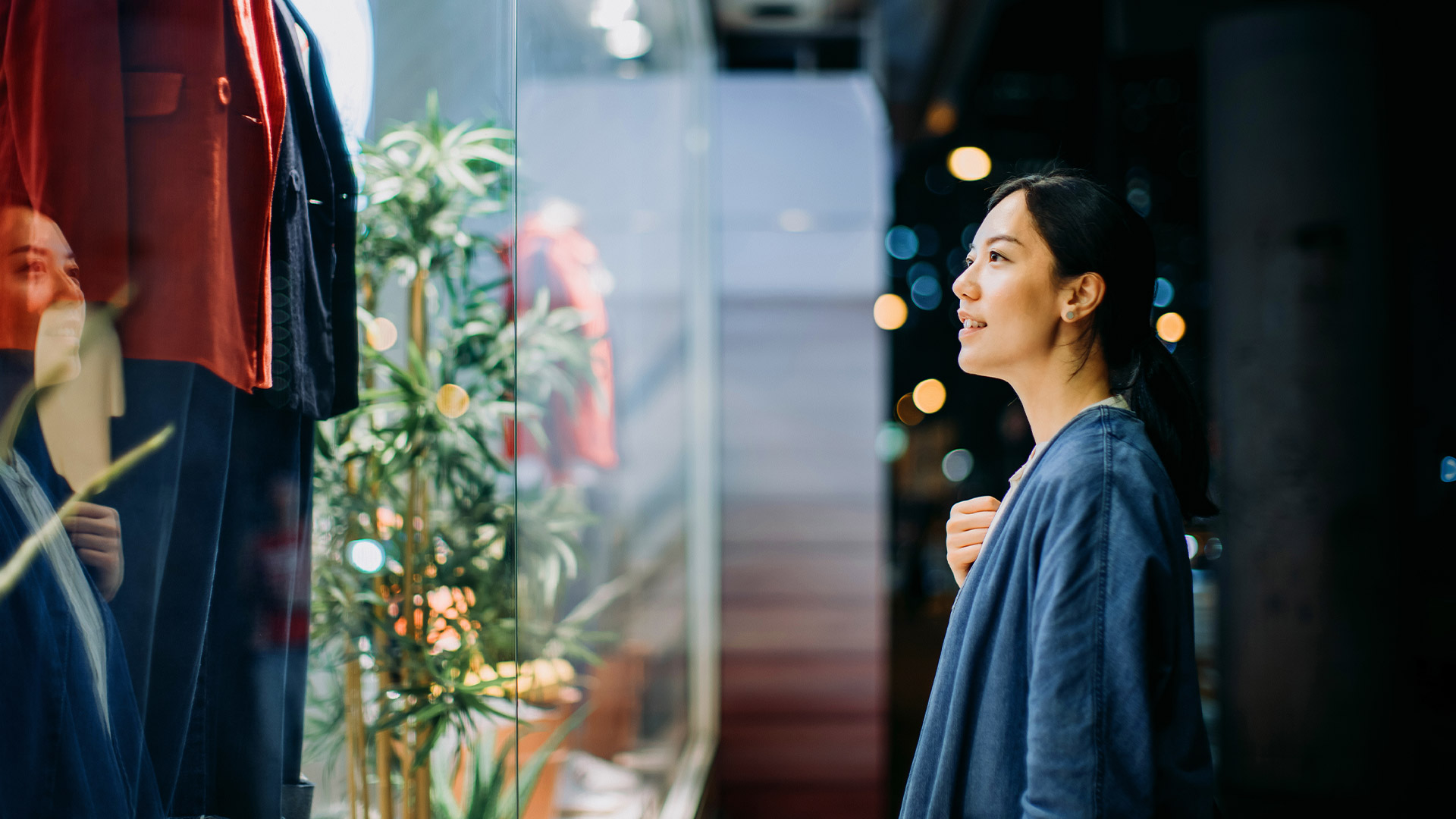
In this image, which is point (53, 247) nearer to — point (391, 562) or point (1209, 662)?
point (391, 562)

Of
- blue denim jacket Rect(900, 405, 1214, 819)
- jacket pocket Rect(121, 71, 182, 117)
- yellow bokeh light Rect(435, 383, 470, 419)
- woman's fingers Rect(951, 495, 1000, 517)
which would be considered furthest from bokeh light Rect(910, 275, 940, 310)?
jacket pocket Rect(121, 71, 182, 117)

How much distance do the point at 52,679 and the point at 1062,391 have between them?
43.4 inches

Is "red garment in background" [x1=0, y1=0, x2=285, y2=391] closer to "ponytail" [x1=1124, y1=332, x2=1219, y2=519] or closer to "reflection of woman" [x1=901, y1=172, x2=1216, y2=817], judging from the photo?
"reflection of woman" [x1=901, y1=172, x2=1216, y2=817]

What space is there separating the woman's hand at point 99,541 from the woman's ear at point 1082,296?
105 centimetres

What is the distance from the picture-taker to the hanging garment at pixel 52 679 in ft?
2.87

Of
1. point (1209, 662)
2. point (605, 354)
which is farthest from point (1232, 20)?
point (605, 354)

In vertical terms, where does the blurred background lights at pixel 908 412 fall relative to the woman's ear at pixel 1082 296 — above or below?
below

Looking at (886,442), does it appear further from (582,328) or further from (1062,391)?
(1062,391)

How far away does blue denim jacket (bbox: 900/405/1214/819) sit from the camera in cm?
84

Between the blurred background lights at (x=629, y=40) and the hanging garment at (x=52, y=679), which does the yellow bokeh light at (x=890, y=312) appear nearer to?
the blurred background lights at (x=629, y=40)

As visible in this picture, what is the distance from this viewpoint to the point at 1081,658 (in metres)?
0.86

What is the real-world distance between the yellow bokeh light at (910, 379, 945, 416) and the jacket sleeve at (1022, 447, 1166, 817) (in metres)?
3.85

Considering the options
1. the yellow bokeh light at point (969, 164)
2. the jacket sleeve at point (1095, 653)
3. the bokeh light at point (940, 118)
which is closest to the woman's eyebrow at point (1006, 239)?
Answer: the jacket sleeve at point (1095, 653)

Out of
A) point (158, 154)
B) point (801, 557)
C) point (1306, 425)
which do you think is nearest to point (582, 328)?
point (158, 154)
